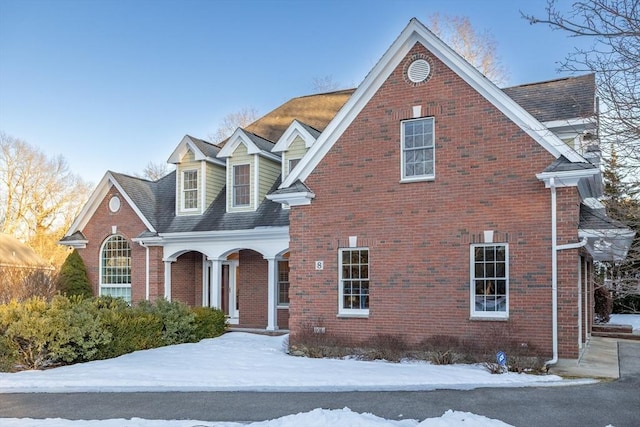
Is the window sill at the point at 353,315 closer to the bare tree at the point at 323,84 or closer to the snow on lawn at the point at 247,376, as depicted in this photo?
the snow on lawn at the point at 247,376

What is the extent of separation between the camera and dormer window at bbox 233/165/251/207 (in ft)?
68.7

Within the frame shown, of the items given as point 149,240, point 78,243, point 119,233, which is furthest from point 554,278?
point 78,243

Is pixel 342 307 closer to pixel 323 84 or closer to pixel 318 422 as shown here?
pixel 318 422

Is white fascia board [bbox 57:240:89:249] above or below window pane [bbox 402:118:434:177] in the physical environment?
below

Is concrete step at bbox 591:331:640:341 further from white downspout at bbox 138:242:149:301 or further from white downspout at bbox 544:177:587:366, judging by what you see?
white downspout at bbox 138:242:149:301

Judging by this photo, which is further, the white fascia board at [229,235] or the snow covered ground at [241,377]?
the white fascia board at [229,235]

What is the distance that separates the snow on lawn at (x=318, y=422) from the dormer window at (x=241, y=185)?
12868 millimetres

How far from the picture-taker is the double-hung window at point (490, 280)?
13.0 meters

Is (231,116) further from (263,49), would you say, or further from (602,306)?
(602,306)

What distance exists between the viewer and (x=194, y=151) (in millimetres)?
21656

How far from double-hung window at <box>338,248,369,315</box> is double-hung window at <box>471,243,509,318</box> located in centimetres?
258

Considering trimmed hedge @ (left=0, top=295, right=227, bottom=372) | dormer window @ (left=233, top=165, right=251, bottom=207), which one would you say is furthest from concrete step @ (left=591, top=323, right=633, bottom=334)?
trimmed hedge @ (left=0, top=295, right=227, bottom=372)

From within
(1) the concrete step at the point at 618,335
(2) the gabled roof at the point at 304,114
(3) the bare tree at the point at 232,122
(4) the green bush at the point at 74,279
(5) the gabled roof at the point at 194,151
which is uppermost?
(3) the bare tree at the point at 232,122

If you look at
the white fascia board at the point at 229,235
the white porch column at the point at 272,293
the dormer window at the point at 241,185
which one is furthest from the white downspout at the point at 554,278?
the dormer window at the point at 241,185
